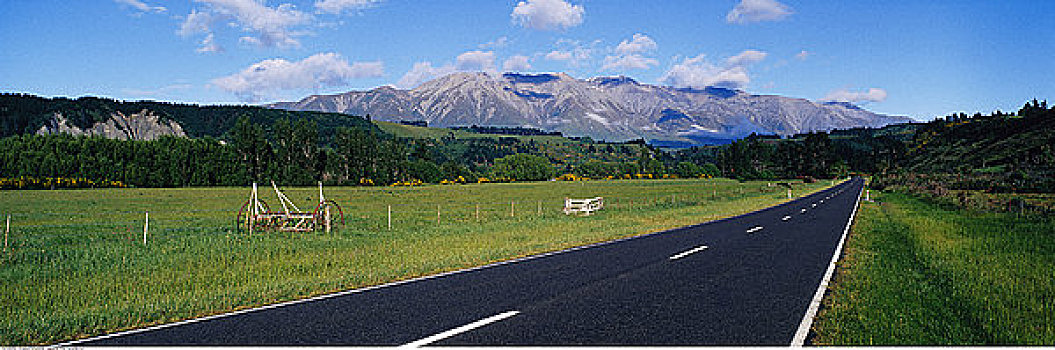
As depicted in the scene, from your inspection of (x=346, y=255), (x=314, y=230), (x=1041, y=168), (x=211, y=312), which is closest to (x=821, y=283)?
(x=211, y=312)

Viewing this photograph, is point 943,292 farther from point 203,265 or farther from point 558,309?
point 203,265

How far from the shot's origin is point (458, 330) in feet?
22.6

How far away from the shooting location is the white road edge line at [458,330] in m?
6.36

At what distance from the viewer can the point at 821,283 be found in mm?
10281

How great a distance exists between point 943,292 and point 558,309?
679cm

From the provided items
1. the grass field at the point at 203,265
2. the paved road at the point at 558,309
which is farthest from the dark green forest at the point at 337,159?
the grass field at the point at 203,265

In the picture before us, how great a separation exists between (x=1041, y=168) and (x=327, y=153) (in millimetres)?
117302

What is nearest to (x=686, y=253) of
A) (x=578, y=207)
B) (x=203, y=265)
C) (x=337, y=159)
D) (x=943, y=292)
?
(x=943, y=292)

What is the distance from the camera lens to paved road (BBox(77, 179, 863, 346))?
669 centimetres

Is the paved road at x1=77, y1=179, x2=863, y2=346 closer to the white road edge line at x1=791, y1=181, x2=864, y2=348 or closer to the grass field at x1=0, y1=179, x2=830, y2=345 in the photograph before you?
the white road edge line at x1=791, y1=181, x2=864, y2=348

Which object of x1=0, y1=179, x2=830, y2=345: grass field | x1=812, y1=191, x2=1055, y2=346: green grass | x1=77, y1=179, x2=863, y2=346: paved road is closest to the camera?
x1=77, y1=179, x2=863, y2=346: paved road

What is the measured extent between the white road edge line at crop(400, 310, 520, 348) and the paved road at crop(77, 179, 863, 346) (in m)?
0.01

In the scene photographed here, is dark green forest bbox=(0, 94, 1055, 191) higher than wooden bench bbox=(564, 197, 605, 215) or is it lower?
higher

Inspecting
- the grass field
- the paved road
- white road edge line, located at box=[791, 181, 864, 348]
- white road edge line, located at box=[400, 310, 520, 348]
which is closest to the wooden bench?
the grass field
